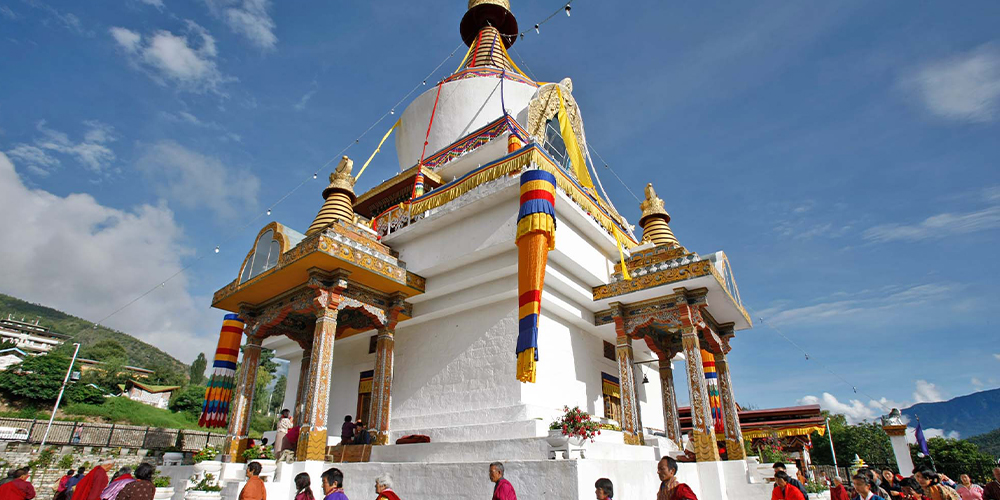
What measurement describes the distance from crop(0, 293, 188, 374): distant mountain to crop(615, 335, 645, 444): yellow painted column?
9333 cm

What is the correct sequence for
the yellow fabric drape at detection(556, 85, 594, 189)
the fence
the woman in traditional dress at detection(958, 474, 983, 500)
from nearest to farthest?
1. the woman in traditional dress at detection(958, 474, 983, 500)
2. the yellow fabric drape at detection(556, 85, 594, 189)
3. the fence

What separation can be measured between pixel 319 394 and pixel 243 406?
3.06 metres

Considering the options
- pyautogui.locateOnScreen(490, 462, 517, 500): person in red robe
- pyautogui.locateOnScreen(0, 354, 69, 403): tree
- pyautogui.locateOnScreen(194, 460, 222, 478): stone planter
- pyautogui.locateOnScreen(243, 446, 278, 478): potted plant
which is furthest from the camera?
pyautogui.locateOnScreen(0, 354, 69, 403): tree

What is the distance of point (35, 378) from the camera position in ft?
111

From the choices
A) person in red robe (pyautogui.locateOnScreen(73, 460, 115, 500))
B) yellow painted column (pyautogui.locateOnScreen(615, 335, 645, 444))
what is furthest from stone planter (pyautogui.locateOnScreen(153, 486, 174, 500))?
yellow painted column (pyautogui.locateOnScreen(615, 335, 645, 444))

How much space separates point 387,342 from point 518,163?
5359 mm

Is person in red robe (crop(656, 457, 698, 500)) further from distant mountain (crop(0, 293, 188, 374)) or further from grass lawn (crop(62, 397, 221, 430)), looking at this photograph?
distant mountain (crop(0, 293, 188, 374))

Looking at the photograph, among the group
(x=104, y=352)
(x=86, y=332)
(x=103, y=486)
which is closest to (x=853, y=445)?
(x=103, y=486)

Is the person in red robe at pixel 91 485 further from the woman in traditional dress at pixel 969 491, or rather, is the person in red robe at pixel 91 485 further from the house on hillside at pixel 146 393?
the house on hillside at pixel 146 393

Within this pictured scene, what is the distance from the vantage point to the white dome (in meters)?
17.7

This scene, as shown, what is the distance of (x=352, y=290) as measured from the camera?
11.6m

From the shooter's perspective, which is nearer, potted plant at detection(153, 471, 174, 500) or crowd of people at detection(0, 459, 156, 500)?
crowd of people at detection(0, 459, 156, 500)

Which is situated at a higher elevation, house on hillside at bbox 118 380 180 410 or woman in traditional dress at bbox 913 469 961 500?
house on hillside at bbox 118 380 180 410

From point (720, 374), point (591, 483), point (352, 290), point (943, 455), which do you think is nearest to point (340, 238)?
point (352, 290)
